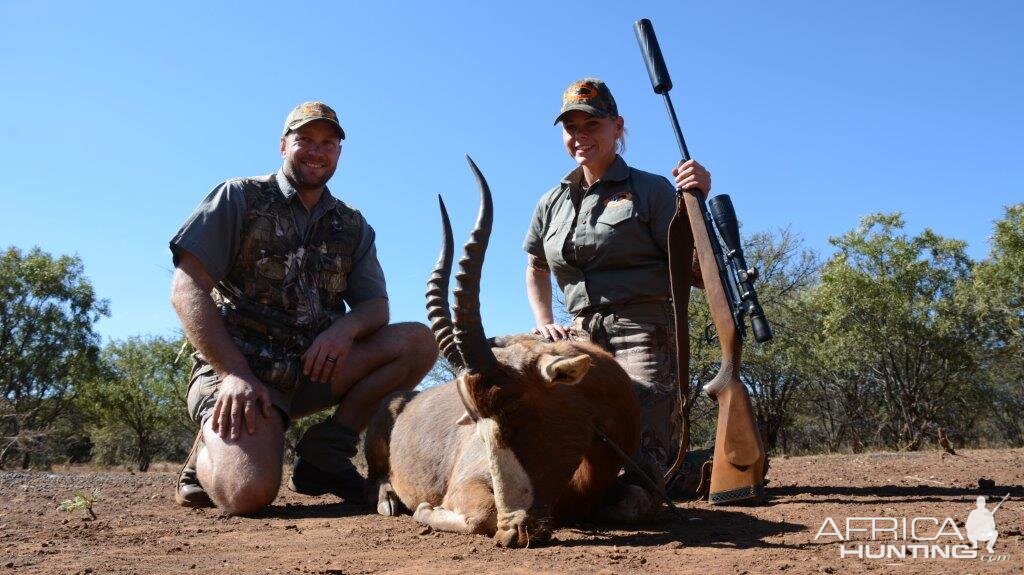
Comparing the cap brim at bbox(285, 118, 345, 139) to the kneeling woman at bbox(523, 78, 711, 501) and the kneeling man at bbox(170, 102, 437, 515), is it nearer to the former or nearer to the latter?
the kneeling man at bbox(170, 102, 437, 515)

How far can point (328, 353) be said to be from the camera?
638cm

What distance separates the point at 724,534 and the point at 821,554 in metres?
0.73

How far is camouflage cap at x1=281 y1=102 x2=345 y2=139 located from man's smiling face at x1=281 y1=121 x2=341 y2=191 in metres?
0.04

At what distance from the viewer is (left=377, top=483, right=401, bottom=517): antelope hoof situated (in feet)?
19.4

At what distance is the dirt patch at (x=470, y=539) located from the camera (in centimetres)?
355

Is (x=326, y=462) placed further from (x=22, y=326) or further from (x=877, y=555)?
(x=22, y=326)

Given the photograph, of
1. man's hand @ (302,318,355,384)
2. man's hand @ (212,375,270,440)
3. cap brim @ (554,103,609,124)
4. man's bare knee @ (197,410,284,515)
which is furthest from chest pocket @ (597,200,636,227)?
man's bare knee @ (197,410,284,515)

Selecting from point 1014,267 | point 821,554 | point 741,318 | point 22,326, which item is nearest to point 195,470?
point 741,318

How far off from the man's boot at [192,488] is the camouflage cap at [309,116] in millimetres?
2613

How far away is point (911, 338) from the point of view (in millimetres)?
28156

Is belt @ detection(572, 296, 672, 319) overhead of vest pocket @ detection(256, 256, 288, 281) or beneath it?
beneath

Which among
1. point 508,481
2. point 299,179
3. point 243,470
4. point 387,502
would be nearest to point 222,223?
point 299,179

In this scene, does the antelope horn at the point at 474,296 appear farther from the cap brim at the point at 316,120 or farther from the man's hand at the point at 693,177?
the cap brim at the point at 316,120

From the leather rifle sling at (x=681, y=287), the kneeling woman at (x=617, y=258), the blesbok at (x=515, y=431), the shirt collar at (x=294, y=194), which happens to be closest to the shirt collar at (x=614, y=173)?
the kneeling woman at (x=617, y=258)
